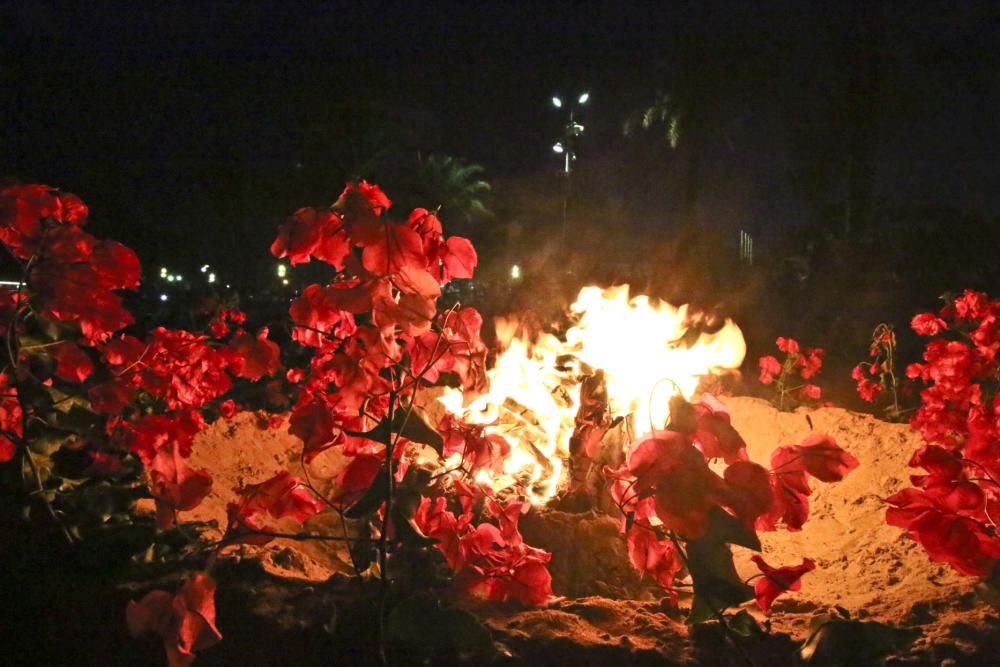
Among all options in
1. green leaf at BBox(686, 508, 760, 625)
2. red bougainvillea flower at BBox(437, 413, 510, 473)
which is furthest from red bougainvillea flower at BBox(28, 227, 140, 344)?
green leaf at BBox(686, 508, 760, 625)

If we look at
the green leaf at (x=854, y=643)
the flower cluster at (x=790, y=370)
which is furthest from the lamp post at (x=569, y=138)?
the green leaf at (x=854, y=643)

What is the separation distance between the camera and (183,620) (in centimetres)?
154

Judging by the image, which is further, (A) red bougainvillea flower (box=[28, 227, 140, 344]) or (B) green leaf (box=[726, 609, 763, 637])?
(A) red bougainvillea flower (box=[28, 227, 140, 344])

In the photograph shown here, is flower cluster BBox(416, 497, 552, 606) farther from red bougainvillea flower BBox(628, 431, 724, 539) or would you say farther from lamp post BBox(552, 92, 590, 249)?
lamp post BBox(552, 92, 590, 249)

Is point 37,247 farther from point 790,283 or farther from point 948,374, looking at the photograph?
point 790,283

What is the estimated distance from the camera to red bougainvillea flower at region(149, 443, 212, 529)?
171 cm

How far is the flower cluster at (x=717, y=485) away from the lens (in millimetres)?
1439

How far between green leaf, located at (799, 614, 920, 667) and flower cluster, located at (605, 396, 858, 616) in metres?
0.17

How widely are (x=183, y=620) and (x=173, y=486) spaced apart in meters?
0.36

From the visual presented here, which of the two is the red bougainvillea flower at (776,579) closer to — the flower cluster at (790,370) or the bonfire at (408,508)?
the bonfire at (408,508)

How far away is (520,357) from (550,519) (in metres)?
1.35

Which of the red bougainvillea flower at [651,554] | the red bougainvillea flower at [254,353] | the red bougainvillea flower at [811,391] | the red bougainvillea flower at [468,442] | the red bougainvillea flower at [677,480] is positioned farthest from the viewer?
the red bougainvillea flower at [811,391]

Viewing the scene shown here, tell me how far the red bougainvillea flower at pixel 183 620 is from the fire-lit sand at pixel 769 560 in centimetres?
62

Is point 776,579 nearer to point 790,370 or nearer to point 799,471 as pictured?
point 799,471
